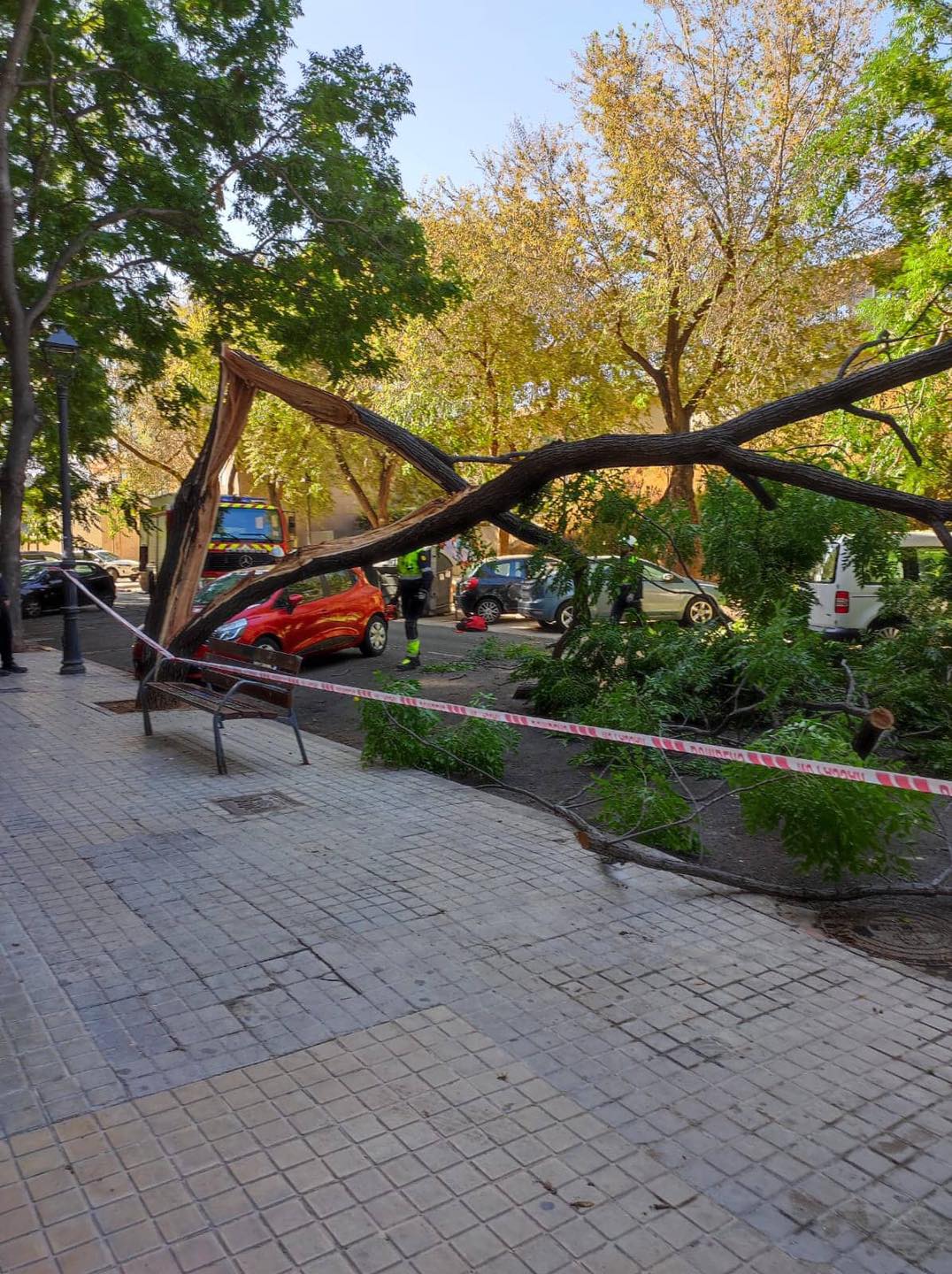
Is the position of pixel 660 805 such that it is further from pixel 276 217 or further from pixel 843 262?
pixel 843 262

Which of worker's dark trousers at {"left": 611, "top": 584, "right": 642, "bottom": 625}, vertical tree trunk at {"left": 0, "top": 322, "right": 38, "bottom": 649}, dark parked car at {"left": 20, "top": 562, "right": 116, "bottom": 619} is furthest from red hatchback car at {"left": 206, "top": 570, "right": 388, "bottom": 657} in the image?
dark parked car at {"left": 20, "top": 562, "right": 116, "bottom": 619}

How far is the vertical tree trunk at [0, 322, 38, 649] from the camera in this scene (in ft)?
50.4

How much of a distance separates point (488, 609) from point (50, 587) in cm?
1204

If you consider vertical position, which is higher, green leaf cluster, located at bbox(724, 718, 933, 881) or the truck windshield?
the truck windshield

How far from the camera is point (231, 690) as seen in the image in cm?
805

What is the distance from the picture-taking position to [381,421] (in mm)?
8781

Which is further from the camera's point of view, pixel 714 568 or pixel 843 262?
pixel 843 262

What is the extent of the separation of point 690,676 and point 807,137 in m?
14.9

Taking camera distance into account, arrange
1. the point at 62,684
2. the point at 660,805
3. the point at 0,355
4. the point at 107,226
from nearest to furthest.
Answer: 1. the point at 660,805
2. the point at 62,684
3. the point at 107,226
4. the point at 0,355

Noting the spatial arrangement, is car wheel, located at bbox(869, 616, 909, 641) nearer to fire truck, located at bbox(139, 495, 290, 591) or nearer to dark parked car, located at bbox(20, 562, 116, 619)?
fire truck, located at bbox(139, 495, 290, 591)

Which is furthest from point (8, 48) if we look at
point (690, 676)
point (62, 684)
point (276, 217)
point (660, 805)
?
point (660, 805)

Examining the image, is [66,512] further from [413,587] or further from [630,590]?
[630,590]

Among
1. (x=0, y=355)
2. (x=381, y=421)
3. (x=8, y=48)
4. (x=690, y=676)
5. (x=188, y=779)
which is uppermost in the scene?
(x=8, y=48)

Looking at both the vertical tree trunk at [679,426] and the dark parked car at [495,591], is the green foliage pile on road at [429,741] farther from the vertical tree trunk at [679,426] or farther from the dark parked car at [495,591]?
the vertical tree trunk at [679,426]
